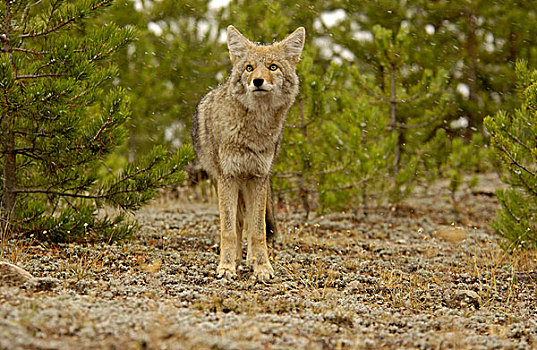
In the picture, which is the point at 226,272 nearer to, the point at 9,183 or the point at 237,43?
the point at 237,43

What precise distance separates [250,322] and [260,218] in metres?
2.25

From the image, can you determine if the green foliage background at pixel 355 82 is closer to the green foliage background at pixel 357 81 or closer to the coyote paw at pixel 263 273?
the green foliage background at pixel 357 81

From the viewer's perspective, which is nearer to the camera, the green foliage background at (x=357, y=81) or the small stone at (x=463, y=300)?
the small stone at (x=463, y=300)

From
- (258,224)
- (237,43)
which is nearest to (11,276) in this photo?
(258,224)

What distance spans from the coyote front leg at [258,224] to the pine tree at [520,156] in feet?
10.8

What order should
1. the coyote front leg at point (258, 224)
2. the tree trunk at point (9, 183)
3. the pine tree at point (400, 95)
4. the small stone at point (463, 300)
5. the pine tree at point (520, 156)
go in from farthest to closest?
1. the pine tree at point (400, 95)
2. the pine tree at point (520, 156)
3. the tree trunk at point (9, 183)
4. the coyote front leg at point (258, 224)
5. the small stone at point (463, 300)

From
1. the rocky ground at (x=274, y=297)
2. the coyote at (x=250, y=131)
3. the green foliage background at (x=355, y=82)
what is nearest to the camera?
the rocky ground at (x=274, y=297)

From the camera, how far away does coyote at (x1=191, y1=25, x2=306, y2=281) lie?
18.7ft

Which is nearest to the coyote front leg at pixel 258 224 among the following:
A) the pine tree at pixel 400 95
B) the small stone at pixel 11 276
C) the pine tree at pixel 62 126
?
the pine tree at pixel 62 126

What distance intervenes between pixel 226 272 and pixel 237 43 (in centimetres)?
259

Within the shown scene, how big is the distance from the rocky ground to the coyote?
0.38 meters

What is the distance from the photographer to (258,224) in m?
6.12

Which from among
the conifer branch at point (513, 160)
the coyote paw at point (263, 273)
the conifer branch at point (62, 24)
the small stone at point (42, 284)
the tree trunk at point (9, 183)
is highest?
the conifer branch at point (62, 24)

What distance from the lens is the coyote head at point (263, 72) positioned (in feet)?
18.0
